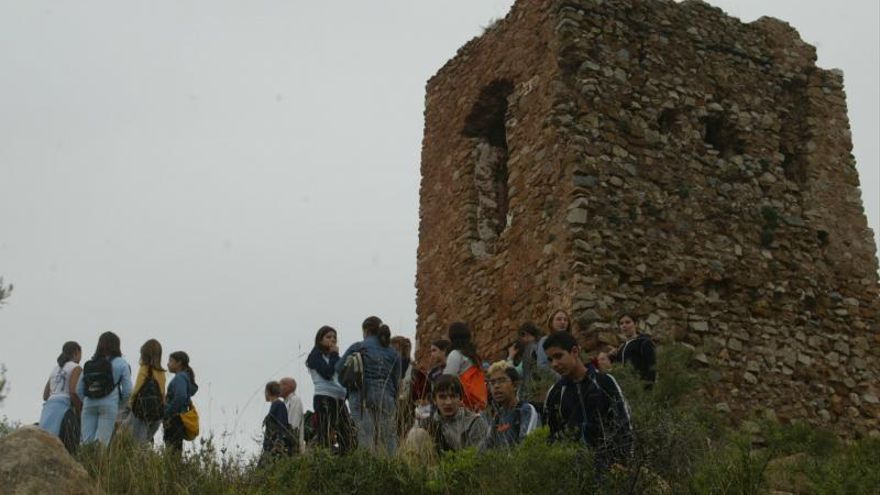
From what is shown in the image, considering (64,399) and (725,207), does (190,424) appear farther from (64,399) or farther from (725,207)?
(725,207)

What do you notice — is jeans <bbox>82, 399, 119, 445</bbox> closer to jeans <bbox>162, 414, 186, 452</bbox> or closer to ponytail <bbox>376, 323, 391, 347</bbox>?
jeans <bbox>162, 414, 186, 452</bbox>

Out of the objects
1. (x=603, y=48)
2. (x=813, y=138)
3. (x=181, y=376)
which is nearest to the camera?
(x=181, y=376)

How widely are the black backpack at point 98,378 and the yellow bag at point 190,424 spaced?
0.61 m

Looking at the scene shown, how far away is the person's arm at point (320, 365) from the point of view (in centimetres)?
1013

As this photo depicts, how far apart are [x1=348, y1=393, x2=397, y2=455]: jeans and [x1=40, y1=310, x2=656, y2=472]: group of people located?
1 cm

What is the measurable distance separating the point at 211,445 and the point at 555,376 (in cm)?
286

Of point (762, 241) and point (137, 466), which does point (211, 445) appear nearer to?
point (137, 466)

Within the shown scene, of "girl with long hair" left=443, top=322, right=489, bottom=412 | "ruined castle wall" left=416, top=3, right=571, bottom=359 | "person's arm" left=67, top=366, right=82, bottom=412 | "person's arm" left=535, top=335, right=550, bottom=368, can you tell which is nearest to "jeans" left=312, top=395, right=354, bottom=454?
"girl with long hair" left=443, top=322, right=489, bottom=412

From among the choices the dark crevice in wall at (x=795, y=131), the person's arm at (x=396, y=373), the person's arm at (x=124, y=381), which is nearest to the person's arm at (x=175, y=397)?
the person's arm at (x=124, y=381)

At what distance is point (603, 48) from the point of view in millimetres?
13477

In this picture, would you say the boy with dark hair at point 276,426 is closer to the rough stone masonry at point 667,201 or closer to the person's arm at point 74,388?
the person's arm at point 74,388

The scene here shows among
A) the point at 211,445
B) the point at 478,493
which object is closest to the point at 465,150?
the point at 211,445

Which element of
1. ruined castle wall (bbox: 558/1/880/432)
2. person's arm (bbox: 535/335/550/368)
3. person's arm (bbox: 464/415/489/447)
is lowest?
person's arm (bbox: 464/415/489/447)

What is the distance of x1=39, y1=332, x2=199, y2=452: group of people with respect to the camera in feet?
32.5
